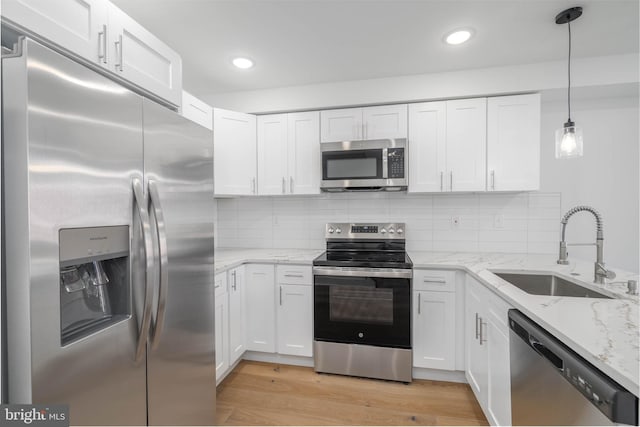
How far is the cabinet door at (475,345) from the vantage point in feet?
5.92

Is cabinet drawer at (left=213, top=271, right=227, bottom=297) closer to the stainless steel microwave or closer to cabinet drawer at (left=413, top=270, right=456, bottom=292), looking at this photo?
the stainless steel microwave

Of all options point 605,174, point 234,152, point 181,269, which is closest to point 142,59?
point 181,269

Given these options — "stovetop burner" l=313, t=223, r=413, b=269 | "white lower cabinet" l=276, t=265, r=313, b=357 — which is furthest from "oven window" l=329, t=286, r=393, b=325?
"stovetop burner" l=313, t=223, r=413, b=269

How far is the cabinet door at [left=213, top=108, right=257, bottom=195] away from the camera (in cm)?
254

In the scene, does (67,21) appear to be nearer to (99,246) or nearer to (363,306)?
(99,246)

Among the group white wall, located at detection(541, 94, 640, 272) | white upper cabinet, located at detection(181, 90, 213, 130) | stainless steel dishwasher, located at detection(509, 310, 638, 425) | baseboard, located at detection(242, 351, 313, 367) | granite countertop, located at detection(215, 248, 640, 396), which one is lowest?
baseboard, located at detection(242, 351, 313, 367)

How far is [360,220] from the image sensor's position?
292 centimetres

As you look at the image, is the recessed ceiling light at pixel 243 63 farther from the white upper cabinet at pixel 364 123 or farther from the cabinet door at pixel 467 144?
the cabinet door at pixel 467 144

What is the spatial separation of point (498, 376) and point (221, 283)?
1.78 meters

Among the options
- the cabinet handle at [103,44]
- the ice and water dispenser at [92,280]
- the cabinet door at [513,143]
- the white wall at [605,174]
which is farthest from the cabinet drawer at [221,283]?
the white wall at [605,174]

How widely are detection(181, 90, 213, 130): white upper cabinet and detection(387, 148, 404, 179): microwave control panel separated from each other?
1529 millimetres

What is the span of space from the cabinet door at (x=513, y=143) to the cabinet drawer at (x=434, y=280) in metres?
0.83

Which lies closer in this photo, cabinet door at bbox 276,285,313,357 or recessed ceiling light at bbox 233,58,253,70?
recessed ceiling light at bbox 233,58,253,70

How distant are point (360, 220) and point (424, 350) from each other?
48.8 inches
